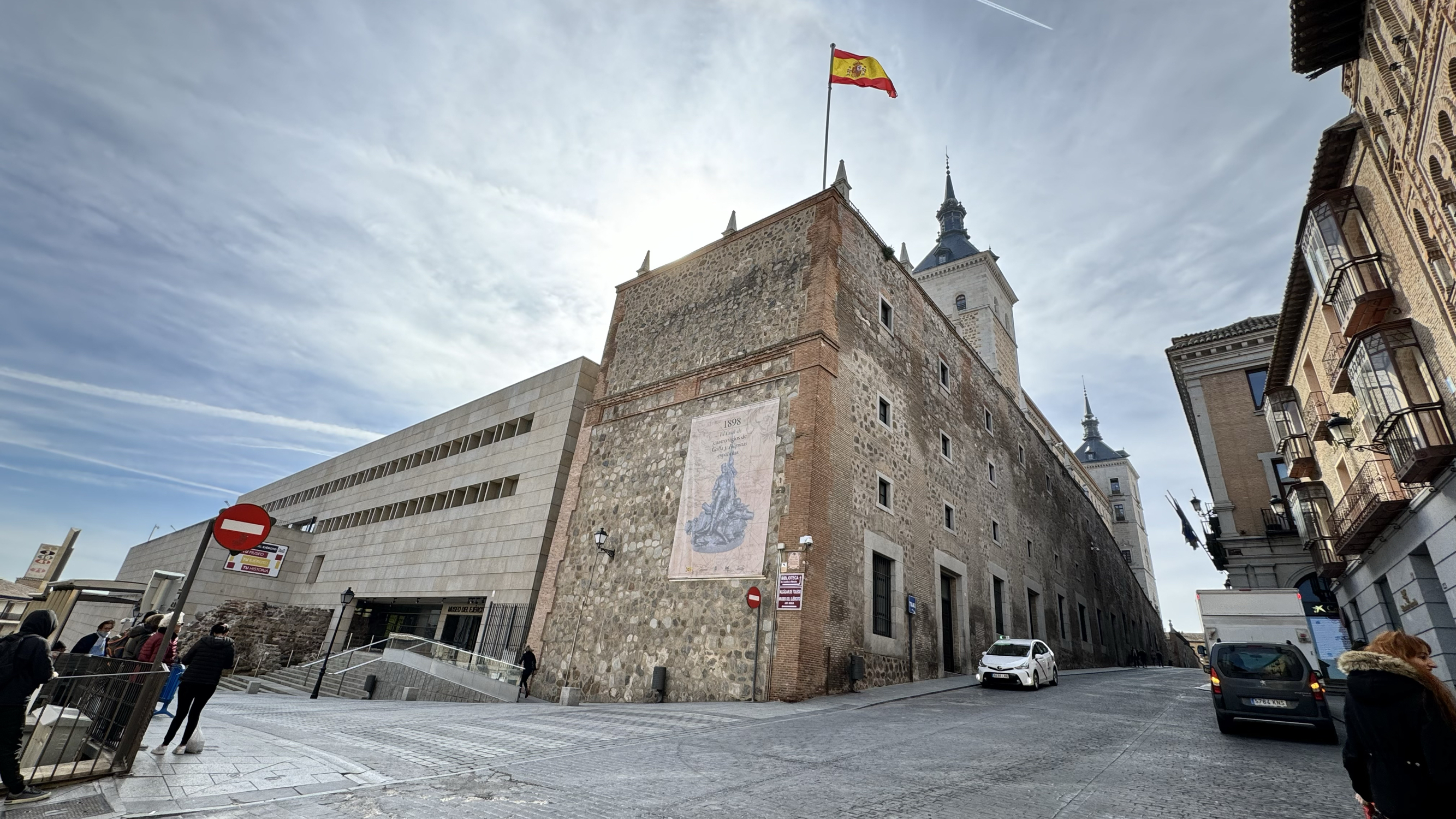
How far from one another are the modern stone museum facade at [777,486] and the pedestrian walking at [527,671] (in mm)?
236

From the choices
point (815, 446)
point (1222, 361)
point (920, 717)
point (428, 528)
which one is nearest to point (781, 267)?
point (815, 446)

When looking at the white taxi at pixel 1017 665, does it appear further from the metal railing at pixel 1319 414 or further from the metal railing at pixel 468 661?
the metal railing at pixel 468 661

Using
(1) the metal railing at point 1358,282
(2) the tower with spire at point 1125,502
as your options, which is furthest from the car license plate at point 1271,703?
(2) the tower with spire at point 1125,502

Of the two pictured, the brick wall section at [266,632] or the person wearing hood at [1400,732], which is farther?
the brick wall section at [266,632]

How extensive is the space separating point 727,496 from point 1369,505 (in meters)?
14.6

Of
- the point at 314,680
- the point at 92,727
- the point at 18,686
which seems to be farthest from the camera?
the point at 314,680

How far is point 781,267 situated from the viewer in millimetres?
18984

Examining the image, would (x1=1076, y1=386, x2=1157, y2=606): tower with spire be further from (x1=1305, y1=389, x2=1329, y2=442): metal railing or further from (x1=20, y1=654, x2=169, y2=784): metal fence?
(x1=20, y1=654, x2=169, y2=784): metal fence

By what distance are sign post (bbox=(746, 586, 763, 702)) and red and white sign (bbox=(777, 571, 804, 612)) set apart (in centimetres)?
49

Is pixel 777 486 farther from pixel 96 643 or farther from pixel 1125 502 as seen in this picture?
pixel 1125 502

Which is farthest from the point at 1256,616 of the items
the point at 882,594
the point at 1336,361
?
the point at 882,594

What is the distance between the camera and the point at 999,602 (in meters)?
25.2

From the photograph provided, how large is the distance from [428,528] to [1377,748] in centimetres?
2930

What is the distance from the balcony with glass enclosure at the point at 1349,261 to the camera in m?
12.7
